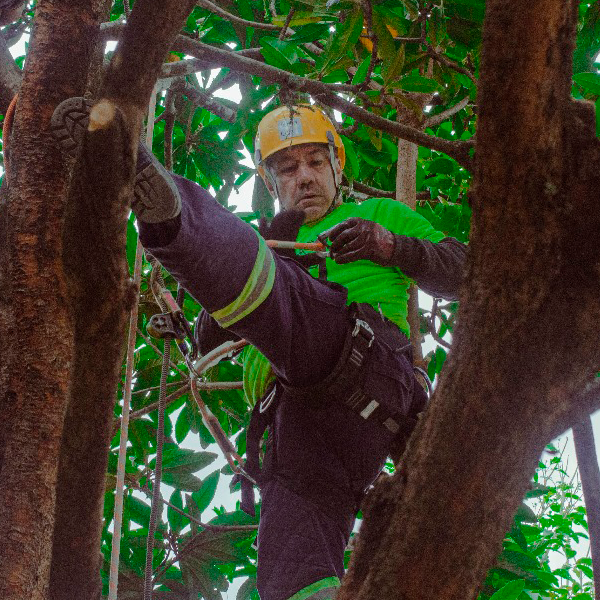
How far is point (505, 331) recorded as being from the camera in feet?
3.67

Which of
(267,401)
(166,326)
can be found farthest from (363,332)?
(166,326)

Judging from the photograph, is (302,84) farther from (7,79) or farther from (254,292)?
(7,79)

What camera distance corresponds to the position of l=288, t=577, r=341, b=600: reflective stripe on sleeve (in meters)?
1.95

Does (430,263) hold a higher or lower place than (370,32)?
lower

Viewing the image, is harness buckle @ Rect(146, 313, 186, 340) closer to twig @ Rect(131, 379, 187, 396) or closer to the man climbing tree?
the man climbing tree

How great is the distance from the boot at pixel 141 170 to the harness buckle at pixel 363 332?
66cm

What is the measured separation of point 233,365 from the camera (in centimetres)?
367

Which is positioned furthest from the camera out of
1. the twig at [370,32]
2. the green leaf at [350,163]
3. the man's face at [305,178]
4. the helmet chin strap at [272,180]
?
the green leaf at [350,163]

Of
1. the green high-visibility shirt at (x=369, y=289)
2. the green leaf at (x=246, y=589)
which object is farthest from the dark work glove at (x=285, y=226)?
the green leaf at (x=246, y=589)

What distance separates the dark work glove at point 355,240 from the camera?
208 centimetres

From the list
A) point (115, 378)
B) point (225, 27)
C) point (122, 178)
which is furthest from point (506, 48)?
point (225, 27)

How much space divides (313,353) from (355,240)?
32 cm

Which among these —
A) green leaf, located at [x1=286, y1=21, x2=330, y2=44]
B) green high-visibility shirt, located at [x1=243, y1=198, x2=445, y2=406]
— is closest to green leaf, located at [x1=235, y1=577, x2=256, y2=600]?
green high-visibility shirt, located at [x1=243, y1=198, x2=445, y2=406]

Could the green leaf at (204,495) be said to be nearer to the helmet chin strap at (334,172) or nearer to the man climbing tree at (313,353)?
the man climbing tree at (313,353)
